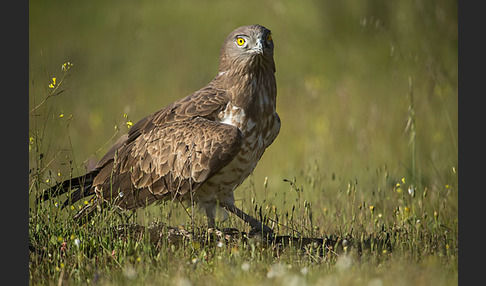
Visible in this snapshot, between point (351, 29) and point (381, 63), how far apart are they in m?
0.93

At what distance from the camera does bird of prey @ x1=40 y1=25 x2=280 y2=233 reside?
6.05 metres

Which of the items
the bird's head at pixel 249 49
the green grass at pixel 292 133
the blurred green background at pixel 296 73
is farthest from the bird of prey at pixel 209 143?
the blurred green background at pixel 296 73

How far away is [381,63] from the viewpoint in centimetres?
1375

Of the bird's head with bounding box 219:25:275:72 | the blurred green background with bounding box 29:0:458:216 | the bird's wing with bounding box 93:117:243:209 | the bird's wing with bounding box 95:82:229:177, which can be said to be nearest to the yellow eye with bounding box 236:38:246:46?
the bird's head with bounding box 219:25:275:72

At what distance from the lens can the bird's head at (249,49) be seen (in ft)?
20.7

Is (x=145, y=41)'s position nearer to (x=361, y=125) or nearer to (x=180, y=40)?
(x=180, y=40)

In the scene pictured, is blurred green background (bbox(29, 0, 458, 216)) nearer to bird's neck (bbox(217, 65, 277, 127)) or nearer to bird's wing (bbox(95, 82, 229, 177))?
bird's wing (bbox(95, 82, 229, 177))

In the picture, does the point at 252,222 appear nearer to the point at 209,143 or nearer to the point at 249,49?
the point at 209,143

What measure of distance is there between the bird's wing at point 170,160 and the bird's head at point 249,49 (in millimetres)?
661

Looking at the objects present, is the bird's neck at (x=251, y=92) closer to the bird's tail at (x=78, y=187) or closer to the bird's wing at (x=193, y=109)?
the bird's wing at (x=193, y=109)

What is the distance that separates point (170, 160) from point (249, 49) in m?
1.25

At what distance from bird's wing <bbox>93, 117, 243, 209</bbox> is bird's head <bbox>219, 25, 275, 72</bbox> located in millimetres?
661

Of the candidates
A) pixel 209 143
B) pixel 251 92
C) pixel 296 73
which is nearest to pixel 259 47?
pixel 251 92

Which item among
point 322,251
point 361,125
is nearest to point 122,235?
point 322,251
